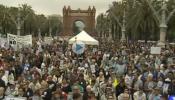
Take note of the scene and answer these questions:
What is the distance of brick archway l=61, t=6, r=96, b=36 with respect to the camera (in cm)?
16112

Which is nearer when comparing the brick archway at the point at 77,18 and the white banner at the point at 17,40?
the white banner at the point at 17,40

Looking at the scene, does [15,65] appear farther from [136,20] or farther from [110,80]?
[136,20]

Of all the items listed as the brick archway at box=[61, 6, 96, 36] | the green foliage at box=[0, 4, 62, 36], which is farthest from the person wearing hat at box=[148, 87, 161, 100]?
the brick archway at box=[61, 6, 96, 36]

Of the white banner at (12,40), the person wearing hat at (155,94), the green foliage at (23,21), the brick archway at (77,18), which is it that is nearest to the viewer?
the person wearing hat at (155,94)

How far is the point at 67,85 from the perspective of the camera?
1570 cm

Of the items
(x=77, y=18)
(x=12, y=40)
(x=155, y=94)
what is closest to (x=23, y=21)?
(x=12, y=40)

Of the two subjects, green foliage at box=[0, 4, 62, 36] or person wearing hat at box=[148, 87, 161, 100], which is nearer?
person wearing hat at box=[148, 87, 161, 100]

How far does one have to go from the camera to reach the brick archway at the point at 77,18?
161125 millimetres

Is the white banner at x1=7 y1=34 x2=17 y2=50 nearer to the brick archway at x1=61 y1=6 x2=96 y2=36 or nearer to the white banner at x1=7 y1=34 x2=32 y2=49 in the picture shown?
the white banner at x1=7 y1=34 x2=32 y2=49

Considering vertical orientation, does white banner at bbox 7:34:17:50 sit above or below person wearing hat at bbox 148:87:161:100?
above

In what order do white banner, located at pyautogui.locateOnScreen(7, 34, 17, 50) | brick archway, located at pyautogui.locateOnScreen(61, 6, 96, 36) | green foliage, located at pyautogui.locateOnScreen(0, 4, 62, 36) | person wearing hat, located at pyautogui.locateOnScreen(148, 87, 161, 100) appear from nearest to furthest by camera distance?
person wearing hat, located at pyautogui.locateOnScreen(148, 87, 161, 100)
white banner, located at pyautogui.locateOnScreen(7, 34, 17, 50)
green foliage, located at pyautogui.locateOnScreen(0, 4, 62, 36)
brick archway, located at pyautogui.locateOnScreen(61, 6, 96, 36)

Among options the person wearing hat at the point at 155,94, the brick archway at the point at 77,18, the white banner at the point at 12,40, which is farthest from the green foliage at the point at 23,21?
the person wearing hat at the point at 155,94

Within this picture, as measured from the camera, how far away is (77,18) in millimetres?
164125

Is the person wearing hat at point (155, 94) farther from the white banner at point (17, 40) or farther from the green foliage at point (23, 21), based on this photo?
the green foliage at point (23, 21)
